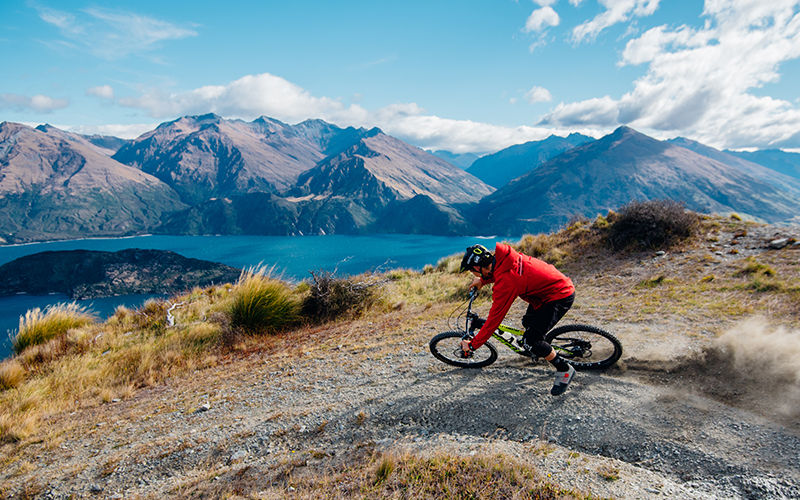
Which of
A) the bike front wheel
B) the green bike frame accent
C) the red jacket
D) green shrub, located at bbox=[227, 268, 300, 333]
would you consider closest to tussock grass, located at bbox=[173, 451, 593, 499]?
the red jacket

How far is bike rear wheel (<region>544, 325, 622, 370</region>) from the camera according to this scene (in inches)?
196

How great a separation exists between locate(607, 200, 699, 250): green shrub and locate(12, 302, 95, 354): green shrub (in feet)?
61.3

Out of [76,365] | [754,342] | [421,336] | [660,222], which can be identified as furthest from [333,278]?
[660,222]

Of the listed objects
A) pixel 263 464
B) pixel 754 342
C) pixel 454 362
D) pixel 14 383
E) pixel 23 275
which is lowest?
pixel 23 275

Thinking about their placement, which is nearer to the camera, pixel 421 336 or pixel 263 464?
pixel 263 464

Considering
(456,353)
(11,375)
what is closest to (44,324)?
(11,375)

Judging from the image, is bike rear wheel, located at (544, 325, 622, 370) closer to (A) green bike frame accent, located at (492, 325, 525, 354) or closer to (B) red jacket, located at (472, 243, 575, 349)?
(A) green bike frame accent, located at (492, 325, 525, 354)

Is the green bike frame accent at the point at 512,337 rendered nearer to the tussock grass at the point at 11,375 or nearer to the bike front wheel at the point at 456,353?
the bike front wheel at the point at 456,353

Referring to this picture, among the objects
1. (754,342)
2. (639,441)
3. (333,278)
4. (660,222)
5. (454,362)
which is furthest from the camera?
(660,222)

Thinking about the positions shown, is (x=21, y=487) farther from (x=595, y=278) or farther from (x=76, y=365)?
(x=595, y=278)

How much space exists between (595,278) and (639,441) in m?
8.57

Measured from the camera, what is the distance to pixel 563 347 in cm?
512

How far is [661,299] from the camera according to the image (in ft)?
27.1

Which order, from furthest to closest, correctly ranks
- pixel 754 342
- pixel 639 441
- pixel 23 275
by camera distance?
pixel 23 275 < pixel 754 342 < pixel 639 441
